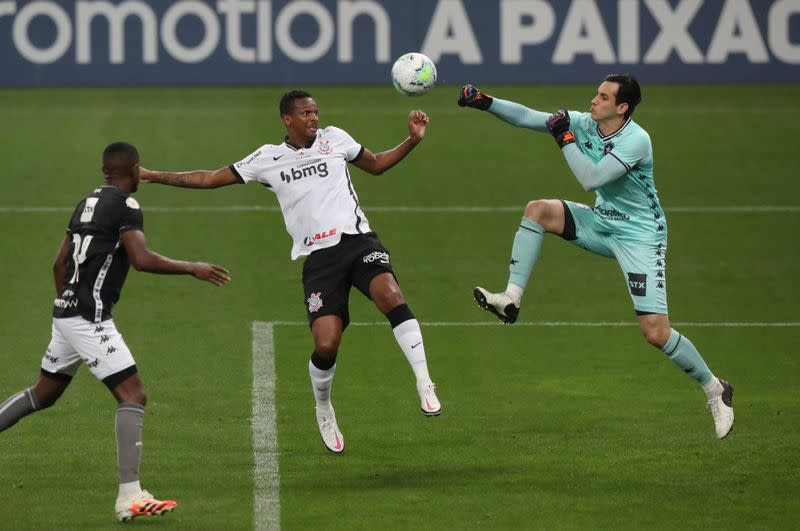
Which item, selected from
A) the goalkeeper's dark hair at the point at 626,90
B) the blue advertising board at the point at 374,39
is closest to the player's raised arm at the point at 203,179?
the goalkeeper's dark hair at the point at 626,90

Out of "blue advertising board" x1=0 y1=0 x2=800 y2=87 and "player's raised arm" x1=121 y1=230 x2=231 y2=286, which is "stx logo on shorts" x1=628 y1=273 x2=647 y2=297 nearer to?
"player's raised arm" x1=121 y1=230 x2=231 y2=286

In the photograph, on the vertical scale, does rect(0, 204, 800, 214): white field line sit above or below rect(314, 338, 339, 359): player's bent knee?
below

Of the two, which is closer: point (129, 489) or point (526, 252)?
point (129, 489)

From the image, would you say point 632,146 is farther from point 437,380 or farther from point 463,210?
point 463,210

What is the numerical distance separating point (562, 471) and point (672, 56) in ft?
57.8

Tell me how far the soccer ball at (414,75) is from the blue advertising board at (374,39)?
50.2 ft

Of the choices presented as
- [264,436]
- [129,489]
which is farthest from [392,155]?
[129,489]

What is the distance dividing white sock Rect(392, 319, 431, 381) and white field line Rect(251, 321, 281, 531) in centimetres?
113

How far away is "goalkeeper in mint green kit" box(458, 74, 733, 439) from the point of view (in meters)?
10.4

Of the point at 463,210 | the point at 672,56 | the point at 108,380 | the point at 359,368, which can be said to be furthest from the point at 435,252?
the point at 672,56

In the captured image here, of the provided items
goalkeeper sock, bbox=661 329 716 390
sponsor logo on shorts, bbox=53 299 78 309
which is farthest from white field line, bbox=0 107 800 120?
sponsor logo on shorts, bbox=53 299 78 309

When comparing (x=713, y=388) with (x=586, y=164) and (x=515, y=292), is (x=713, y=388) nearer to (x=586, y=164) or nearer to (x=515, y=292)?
(x=515, y=292)

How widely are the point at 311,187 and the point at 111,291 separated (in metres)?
1.94

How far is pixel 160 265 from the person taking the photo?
8.55 meters
